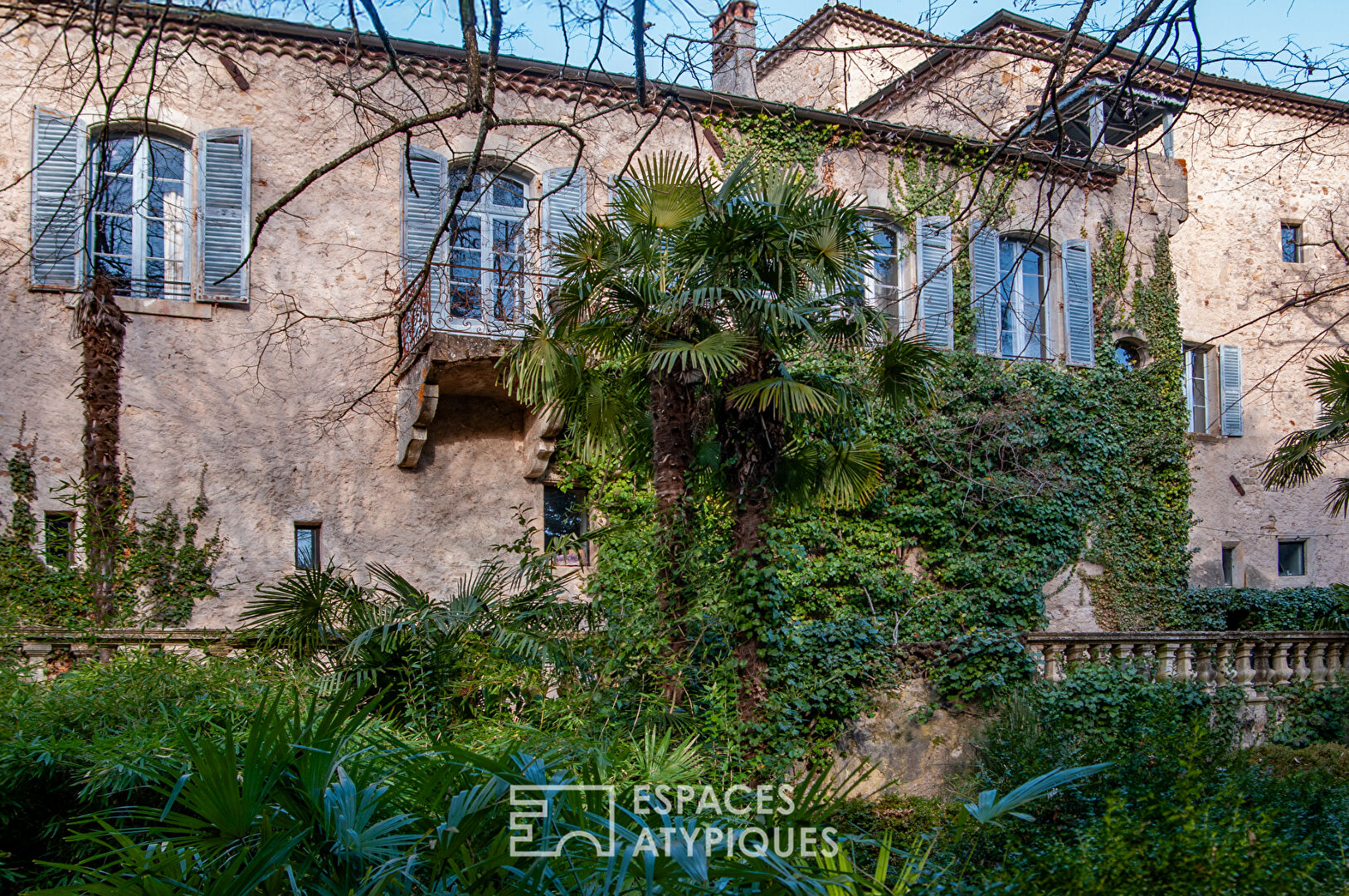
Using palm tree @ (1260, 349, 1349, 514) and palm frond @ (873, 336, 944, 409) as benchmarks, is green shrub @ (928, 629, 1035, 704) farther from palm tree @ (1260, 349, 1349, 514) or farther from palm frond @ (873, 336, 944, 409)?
palm frond @ (873, 336, 944, 409)

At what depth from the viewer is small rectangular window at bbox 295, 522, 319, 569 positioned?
10531 mm

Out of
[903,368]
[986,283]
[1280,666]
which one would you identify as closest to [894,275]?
[986,283]

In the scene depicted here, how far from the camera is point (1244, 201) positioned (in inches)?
675

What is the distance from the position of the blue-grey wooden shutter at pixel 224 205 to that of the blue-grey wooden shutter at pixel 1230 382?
13.8 m

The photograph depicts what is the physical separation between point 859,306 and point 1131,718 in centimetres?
508

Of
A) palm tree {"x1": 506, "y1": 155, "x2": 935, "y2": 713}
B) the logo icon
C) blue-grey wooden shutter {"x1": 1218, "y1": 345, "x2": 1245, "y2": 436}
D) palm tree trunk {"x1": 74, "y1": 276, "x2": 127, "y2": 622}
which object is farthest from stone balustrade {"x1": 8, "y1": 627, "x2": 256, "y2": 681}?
blue-grey wooden shutter {"x1": 1218, "y1": 345, "x2": 1245, "y2": 436}

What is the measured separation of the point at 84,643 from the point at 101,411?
3391 mm

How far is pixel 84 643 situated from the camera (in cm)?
709

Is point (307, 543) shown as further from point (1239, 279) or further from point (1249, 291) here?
point (1249, 291)

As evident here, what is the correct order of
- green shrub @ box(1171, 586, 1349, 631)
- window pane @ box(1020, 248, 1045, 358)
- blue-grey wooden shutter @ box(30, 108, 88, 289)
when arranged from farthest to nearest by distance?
green shrub @ box(1171, 586, 1349, 631)
window pane @ box(1020, 248, 1045, 358)
blue-grey wooden shutter @ box(30, 108, 88, 289)

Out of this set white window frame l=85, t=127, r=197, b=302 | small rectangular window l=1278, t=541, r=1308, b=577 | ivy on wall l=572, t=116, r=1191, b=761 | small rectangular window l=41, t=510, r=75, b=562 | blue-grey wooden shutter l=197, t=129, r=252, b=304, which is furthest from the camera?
small rectangular window l=1278, t=541, r=1308, b=577

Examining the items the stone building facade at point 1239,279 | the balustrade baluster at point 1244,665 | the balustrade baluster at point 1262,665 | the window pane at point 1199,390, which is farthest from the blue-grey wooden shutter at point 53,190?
the window pane at point 1199,390

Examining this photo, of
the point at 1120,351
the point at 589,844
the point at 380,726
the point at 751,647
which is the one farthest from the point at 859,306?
the point at 1120,351

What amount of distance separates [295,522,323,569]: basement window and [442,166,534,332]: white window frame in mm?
2424
